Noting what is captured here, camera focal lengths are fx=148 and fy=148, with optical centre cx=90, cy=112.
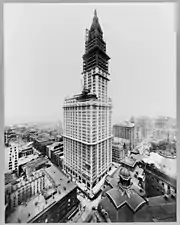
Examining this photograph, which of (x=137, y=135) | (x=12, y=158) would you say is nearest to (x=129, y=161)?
(x=137, y=135)

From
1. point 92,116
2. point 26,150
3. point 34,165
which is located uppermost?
point 92,116

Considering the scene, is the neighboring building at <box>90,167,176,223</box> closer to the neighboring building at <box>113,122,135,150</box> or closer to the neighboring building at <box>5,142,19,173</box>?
the neighboring building at <box>113,122,135,150</box>

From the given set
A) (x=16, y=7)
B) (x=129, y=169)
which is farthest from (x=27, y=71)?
(x=129, y=169)

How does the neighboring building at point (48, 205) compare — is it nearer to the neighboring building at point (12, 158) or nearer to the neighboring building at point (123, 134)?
the neighboring building at point (12, 158)

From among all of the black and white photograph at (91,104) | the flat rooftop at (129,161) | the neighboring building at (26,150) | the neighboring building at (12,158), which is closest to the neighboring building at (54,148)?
the black and white photograph at (91,104)

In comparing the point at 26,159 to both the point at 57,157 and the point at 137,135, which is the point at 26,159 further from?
the point at 137,135

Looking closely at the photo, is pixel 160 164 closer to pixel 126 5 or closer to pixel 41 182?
pixel 41 182
